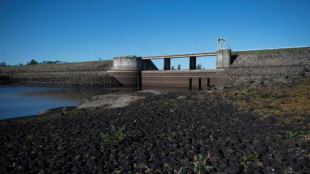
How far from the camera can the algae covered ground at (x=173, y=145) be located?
479cm

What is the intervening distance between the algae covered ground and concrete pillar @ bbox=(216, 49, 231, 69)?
29.2 metres

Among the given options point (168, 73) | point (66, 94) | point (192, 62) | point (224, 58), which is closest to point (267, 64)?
point (224, 58)

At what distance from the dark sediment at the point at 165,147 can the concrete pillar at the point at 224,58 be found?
30.4 m

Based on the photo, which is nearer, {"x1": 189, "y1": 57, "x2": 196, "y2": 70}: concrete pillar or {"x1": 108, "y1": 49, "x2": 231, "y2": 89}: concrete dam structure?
{"x1": 108, "y1": 49, "x2": 231, "y2": 89}: concrete dam structure

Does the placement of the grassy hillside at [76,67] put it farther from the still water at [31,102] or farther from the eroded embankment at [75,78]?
the still water at [31,102]

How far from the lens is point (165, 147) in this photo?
5.90 metres

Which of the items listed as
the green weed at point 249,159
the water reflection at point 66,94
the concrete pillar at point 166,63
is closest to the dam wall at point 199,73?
the concrete pillar at point 166,63

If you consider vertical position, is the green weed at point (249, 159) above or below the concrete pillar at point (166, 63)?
below

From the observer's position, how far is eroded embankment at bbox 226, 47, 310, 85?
3194 cm

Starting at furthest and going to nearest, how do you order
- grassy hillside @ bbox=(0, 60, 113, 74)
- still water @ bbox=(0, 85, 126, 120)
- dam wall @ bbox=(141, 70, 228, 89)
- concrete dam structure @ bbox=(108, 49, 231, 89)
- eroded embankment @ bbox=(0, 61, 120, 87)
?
1. grassy hillside @ bbox=(0, 60, 113, 74)
2. eroded embankment @ bbox=(0, 61, 120, 87)
3. dam wall @ bbox=(141, 70, 228, 89)
4. concrete dam structure @ bbox=(108, 49, 231, 89)
5. still water @ bbox=(0, 85, 126, 120)

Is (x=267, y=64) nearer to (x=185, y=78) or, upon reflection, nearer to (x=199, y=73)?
(x=199, y=73)

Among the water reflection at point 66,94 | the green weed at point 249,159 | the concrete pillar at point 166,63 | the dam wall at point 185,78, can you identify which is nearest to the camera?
the green weed at point 249,159

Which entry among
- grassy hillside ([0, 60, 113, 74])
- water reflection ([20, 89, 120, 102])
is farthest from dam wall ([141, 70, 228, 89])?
grassy hillside ([0, 60, 113, 74])

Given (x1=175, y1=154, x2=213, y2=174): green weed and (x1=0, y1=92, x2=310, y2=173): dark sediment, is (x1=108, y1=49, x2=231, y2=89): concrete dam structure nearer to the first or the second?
(x1=0, y1=92, x2=310, y2=173): dark sediment
